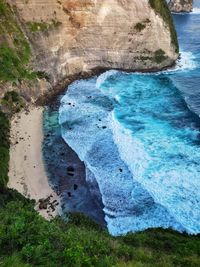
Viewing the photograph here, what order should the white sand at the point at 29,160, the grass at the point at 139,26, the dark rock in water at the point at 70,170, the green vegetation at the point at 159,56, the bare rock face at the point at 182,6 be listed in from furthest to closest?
1. the bare rock face at the point at 182,6
2. the green vegetation at the point at 159,56
3. the grass at the point at 139,26
4. the dark rock in water at the point at 70,170
5. the white sand at the point at 29,160

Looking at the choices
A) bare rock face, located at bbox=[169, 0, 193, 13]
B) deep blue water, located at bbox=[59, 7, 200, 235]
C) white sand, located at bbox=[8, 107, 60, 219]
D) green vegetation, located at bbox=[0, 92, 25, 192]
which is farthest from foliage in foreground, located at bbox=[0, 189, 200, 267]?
bare rock face, located at bbox=[169, 0, 193, 13]

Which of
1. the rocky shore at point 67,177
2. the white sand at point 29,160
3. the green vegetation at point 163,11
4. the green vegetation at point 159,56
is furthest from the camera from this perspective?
the green vegetation at point 163,11

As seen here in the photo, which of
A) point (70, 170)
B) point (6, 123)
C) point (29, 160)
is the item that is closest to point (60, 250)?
point (70, 170)

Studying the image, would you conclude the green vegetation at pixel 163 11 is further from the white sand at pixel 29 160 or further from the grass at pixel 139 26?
the white sand at pixel 29 160

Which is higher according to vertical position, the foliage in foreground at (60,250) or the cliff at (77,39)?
the foliage in foreground at (60,250)

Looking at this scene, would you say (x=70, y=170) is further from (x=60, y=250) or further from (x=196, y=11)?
(x=196, y=11)

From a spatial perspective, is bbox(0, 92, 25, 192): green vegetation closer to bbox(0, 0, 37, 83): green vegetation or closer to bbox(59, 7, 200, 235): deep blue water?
bbox(0, 0, 37, 83): green vegetation

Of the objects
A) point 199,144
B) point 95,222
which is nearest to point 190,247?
point 95,222

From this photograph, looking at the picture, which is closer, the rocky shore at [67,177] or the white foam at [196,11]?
the rocky shore at [67,177]

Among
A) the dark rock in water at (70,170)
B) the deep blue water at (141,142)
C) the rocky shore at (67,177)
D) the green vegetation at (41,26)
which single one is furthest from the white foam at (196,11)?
the dark rock in water at (70,170)

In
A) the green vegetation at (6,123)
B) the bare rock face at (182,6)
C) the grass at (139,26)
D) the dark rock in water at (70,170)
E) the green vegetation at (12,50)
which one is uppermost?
the green vegetation at (12,50)
